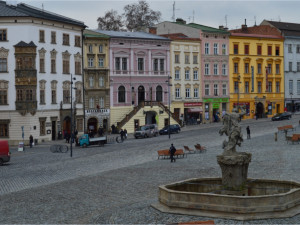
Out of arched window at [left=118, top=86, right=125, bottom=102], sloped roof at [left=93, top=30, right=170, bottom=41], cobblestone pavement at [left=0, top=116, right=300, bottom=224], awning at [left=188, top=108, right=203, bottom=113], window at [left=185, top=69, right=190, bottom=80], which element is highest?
sloped roof at [left=93, top=30, right=170, bottom=41]

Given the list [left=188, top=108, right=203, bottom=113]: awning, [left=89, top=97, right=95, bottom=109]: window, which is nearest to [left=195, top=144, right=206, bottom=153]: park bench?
[left=89, top=97, right=95, bottom=109]: window

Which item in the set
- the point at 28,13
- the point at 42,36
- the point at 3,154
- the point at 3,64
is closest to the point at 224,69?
the point at 42,36

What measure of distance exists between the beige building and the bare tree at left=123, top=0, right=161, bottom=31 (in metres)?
22.8

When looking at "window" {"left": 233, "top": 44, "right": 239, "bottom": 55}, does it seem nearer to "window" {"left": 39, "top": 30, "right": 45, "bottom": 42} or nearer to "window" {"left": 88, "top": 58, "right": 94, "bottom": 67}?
"window" {"left": 88, "top": 58, "right": 94, "bottom": 67}

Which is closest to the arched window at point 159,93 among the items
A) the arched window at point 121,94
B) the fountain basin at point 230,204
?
the arched window at point 121,94

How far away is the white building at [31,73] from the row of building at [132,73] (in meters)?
0.11

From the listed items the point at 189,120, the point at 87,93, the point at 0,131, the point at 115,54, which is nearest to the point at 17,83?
the point at 0,131

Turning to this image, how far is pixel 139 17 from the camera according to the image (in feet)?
312

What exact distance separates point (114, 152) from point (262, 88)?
4647 centimetres

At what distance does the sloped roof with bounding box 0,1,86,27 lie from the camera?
61062 mm

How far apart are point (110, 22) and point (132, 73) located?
21.9 m

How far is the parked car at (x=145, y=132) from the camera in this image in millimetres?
63956

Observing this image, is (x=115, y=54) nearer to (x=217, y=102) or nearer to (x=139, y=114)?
(x=139, y=114)

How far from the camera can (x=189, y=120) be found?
266 ft
